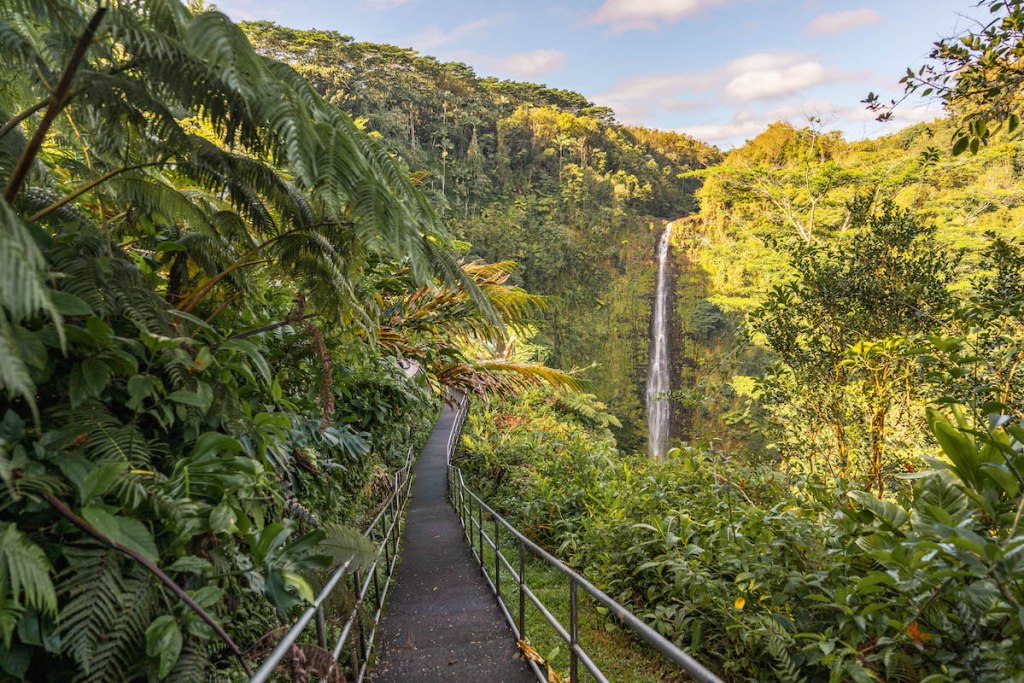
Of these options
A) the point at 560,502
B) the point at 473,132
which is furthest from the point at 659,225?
the point at 560,502

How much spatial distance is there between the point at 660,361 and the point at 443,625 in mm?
24226

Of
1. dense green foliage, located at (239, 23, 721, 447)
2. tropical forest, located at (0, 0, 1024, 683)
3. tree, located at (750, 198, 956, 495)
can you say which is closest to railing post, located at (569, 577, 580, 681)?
tropical forest, located at (0, 0, 1024, 683)

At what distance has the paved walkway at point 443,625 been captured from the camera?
10.3ft

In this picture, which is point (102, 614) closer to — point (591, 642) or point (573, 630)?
point (573, 630)

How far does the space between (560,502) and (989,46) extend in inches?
219

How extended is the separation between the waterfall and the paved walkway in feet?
52.6

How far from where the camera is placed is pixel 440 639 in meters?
3.66

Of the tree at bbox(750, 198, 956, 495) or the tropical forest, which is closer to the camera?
the tropical forest

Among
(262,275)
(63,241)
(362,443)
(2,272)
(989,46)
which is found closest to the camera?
(2,272)

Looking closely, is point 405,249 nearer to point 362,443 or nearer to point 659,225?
point 362,443

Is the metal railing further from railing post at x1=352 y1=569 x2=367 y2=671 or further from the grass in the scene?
the grass

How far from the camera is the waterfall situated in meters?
23.7

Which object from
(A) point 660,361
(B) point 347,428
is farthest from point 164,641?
(A) point 660,361

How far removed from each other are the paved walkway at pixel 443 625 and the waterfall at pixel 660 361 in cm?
1604
